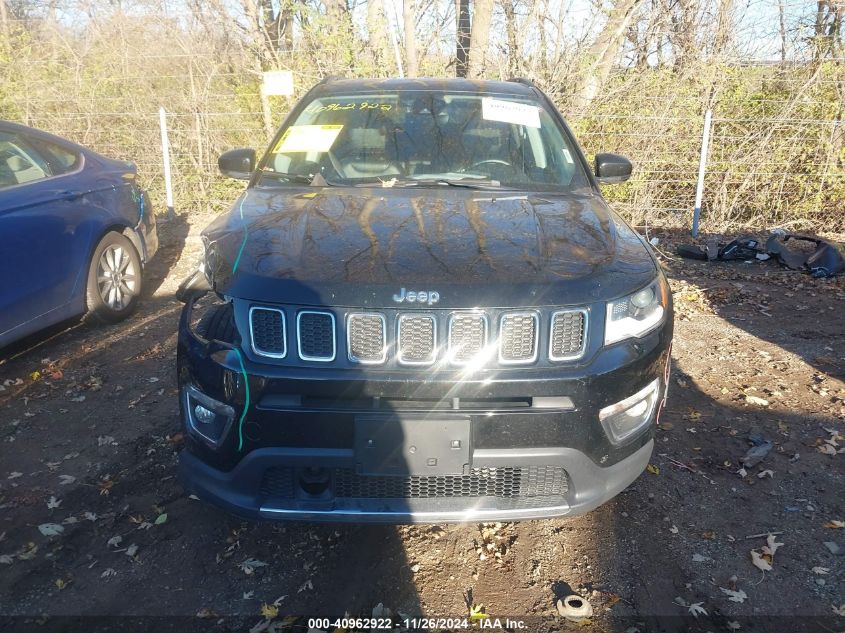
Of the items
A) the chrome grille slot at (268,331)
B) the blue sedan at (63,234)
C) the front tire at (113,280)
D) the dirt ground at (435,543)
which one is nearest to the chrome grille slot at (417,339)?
the chrome grille slot at (268,331)

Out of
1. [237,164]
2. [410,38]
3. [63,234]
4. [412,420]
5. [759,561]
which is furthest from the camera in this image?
[410,38]

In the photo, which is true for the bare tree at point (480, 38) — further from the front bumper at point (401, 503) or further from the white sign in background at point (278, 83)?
the front bumper at point (401, 503)

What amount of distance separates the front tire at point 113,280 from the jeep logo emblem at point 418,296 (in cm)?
374

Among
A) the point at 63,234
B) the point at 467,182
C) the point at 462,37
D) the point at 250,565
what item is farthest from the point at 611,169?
the point at 462,37

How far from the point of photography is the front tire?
520 centimetres

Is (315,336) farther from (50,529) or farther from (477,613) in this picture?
(50,529)

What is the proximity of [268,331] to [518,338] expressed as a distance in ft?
2.81

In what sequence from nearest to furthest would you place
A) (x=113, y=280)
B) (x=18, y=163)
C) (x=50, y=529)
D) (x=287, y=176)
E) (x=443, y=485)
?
1. (x=443, y=485)
2. (x=50, y=529)
3. (x=287, y=176)
4. (x=18, y=163)
5. (x=113, y=280)

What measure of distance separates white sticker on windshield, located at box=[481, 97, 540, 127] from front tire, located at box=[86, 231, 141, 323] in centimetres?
318

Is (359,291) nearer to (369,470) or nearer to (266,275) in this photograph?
(266,275)

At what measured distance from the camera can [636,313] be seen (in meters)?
2.48

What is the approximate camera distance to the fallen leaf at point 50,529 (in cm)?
296

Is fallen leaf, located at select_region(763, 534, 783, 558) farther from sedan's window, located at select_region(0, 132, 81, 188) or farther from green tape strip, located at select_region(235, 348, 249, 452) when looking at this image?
sedan's window, located at select_region(0, 132, 81, 188)

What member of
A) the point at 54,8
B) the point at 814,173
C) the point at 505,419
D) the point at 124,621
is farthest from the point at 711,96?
the point at 54,8
